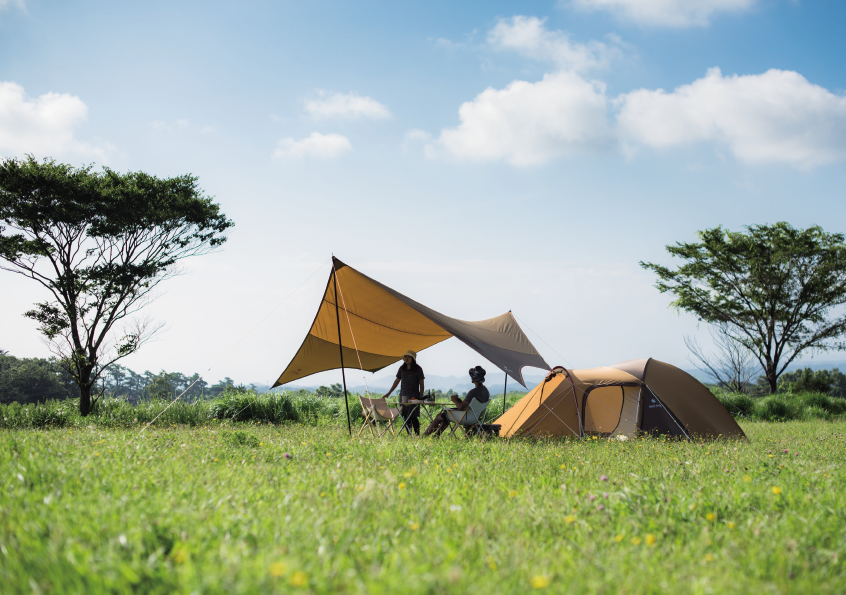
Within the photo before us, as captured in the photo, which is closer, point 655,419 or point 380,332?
point 655,419

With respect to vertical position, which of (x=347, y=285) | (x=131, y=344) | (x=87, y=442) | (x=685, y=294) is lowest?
(x=87, y=442)

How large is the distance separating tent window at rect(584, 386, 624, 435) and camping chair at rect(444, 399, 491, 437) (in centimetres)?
226

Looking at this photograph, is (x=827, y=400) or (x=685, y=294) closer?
(x=827, y=400)

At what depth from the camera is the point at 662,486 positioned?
354 centimetres

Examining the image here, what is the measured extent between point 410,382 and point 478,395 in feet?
4.63

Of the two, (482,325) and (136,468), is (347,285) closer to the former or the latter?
(482,325)

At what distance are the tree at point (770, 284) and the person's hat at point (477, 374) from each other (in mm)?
16205

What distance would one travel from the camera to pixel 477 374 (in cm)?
782

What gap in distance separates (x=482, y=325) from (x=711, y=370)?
18.4 metres

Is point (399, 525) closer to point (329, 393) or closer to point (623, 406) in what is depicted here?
point (623, 406)

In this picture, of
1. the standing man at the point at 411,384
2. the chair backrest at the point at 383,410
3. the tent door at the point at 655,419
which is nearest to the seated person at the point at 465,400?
the standing man at the point at 411,384

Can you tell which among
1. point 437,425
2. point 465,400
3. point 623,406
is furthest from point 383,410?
point 623,406

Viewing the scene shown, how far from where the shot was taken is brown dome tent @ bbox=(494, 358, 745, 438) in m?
8.03

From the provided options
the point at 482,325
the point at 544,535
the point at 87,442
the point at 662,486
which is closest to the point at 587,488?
the point at 662,486
